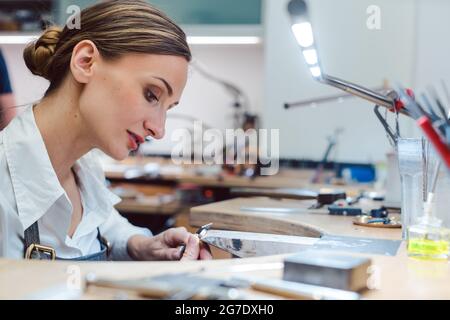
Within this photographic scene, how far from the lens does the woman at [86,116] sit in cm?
115

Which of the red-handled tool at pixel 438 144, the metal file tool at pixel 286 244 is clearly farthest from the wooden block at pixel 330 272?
the metal file tool at pixel 286 244

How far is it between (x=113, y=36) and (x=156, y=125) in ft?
0.72

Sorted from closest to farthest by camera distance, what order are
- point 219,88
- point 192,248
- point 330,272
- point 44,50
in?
point 330,272 < point 192,248 < point 44,50 < point 219,88

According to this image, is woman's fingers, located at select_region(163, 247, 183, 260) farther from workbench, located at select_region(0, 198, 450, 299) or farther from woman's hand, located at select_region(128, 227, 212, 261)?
workbench, located at select_region(0, 198, 450, 299)

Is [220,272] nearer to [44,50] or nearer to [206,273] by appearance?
[206,273]

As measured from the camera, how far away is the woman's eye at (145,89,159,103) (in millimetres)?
1232

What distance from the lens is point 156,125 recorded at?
127 cm

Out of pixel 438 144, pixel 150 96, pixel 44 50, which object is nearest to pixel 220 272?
pixel 438 144

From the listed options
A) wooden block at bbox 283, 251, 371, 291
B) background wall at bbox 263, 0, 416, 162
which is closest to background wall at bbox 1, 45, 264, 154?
background wall at bbox 263, 0, 416, 162

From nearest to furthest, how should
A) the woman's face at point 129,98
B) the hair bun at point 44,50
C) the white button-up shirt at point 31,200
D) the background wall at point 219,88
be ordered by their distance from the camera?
the white button-up shirt at point 31,200 < the woman's face at point 129,98 < the hair bun at point 44,50 < the background wall at point 219,88

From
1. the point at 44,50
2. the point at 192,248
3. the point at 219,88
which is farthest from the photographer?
the point at 219,88

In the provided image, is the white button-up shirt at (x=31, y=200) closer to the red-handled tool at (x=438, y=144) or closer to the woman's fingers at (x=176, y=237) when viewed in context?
the woman's fingers at (x=176, y=237)

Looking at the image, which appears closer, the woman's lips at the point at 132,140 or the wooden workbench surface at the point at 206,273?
the wooden workbench surface at the point at 206,273
